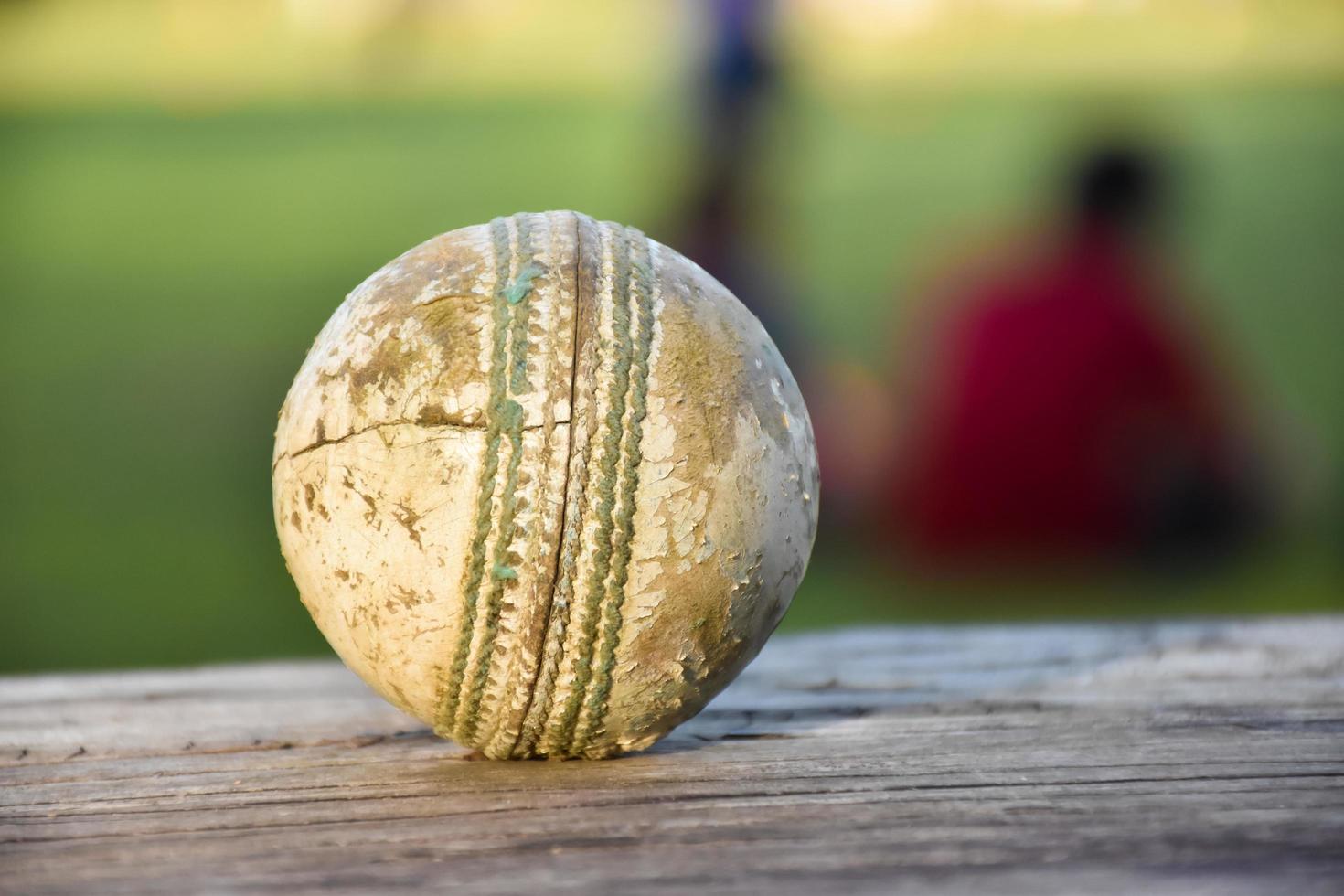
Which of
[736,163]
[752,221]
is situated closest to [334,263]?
[736,163]

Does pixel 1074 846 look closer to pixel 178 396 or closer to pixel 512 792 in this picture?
pixel 512 792

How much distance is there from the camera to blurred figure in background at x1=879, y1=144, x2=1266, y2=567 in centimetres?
647

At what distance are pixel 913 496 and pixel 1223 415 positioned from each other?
1.44 meters

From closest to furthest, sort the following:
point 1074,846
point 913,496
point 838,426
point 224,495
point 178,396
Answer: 1. point 1074,846
2. point 913,496
3. point 838,426
4. point 224,495
5. point 178,396

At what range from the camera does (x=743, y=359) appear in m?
2.51

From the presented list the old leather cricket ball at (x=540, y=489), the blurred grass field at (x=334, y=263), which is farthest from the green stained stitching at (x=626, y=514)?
the blurred grass field at (x=334, y=263)

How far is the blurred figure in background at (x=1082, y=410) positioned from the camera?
647 centimetres

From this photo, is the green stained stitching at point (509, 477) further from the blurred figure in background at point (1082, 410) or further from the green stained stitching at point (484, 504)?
the blurred figure in background at point (1082, 410)

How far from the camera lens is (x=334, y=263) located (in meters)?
17.8

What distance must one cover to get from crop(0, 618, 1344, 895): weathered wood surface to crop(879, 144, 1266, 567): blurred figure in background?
314cm

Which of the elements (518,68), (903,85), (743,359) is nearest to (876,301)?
(903,85)

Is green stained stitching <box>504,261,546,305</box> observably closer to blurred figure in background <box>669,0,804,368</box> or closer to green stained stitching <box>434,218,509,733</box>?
green stained stitching <box>434,218,509,733</box>

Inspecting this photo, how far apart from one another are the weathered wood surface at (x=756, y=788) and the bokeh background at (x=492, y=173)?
6.00m

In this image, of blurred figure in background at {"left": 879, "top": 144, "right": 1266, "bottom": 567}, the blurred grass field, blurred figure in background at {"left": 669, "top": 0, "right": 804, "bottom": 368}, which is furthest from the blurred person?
blurred figure in background at {"left": 879, "top": 144, "right": 1266, "bottom": 567}
